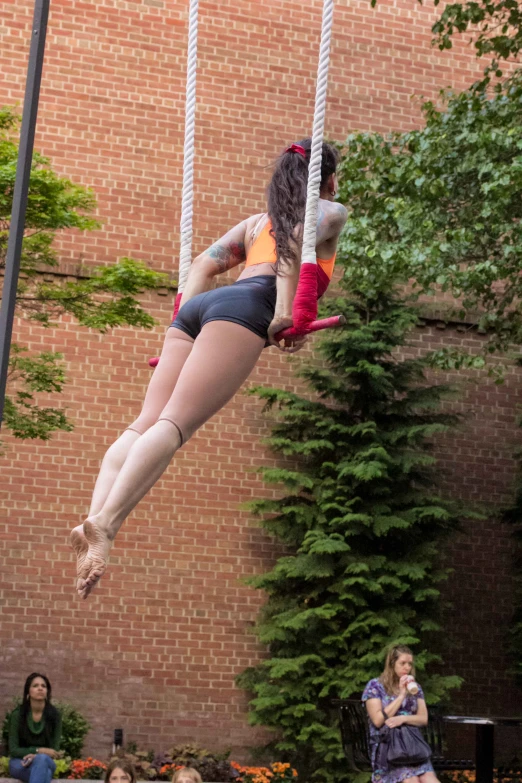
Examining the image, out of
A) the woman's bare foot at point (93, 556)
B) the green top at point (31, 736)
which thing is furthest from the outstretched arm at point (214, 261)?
the green top at point (31, 736)

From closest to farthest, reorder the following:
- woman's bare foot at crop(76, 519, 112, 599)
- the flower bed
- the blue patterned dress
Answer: woman's bare foot at crop(76, 519, 112, 599) → the blue patterned dress → the flower bed

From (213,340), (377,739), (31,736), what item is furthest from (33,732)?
(213,340)

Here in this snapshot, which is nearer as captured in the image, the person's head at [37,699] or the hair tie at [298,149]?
the hair tie at [298,149]

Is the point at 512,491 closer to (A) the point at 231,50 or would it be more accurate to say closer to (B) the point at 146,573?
(B) the point at 146,573

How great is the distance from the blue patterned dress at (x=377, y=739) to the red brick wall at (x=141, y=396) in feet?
14.3

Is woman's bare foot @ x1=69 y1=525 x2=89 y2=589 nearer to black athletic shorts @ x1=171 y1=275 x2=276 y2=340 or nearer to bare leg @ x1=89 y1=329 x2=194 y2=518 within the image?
bare leg @ x1=89 y1=329 x2=194 y2=518

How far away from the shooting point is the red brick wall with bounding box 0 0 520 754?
10820 millimetres

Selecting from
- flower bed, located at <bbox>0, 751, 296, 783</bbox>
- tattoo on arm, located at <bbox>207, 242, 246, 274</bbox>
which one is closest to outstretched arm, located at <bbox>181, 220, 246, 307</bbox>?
tattoo on arm, located at <bbox>207, 242, 246, 274</bbox>

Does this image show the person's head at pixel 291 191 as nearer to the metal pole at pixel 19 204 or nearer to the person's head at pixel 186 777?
the metal pole at pixel 19 204

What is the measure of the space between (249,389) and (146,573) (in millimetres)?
Answer: 1983

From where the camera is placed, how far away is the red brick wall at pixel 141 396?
10820 mm

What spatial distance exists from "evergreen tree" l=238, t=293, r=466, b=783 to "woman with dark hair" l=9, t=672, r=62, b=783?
8.86 ft

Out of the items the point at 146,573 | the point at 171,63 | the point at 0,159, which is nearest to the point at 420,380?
the point at 146,573

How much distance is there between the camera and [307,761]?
1098cm
